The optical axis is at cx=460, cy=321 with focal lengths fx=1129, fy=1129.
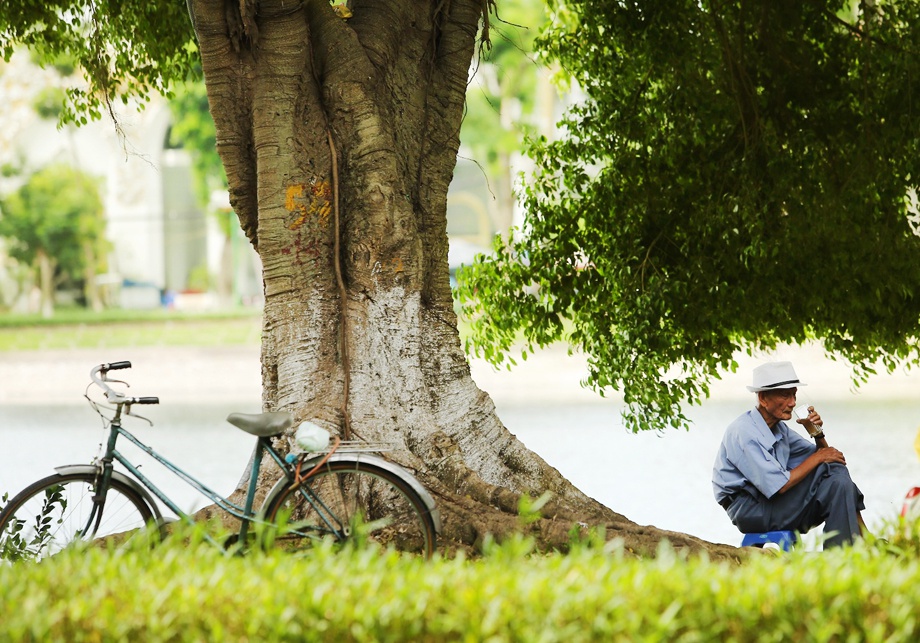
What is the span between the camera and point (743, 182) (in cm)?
694

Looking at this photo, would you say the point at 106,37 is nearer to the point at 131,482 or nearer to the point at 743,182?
the point at 131,482

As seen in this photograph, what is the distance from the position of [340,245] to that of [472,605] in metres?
3.10

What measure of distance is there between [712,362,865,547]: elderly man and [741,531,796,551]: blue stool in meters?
0.03

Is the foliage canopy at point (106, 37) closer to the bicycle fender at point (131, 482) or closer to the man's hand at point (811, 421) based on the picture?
the bicycle fender at point (131, 482)

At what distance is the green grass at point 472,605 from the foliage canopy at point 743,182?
3.64 m

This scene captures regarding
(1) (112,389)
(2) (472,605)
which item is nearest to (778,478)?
(2) (472,605)

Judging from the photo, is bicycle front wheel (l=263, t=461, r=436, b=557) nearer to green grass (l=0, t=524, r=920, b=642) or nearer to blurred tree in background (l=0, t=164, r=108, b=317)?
green grass (l=0, t=524, r=920, b=642)

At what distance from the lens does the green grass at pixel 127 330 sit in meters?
27.6

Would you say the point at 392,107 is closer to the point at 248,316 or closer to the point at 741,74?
the point at 741,74

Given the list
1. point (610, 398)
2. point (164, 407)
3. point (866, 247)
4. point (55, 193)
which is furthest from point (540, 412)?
point (55, 193)

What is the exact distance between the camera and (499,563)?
365cm

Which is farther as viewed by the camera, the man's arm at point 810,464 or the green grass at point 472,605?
the man's arm at point 810,464

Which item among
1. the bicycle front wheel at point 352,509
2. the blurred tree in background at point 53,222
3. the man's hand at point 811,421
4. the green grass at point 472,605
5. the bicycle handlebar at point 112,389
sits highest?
the blurred tree in background at point 53,222

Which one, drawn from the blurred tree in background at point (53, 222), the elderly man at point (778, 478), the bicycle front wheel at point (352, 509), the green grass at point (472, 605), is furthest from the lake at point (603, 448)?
the blurred tree in background at point (53, 222)
